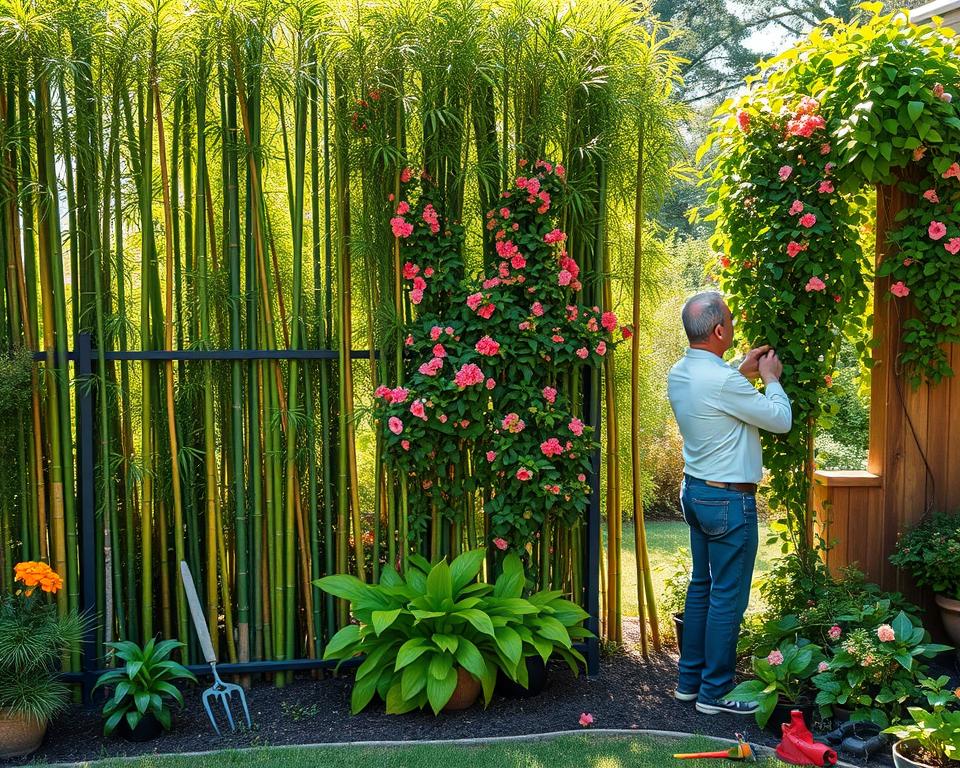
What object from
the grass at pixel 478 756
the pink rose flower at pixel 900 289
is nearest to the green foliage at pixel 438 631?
the grass at pixel 478 756

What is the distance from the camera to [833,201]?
3.60 m

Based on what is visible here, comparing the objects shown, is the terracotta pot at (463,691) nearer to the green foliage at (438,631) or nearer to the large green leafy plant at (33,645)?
the green foliage at (438,631)

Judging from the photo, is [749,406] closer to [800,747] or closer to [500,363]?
[500,363]

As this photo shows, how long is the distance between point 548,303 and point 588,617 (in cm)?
124

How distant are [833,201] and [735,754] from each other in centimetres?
215

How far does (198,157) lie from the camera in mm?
3332

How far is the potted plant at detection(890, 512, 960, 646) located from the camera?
3.54 metres

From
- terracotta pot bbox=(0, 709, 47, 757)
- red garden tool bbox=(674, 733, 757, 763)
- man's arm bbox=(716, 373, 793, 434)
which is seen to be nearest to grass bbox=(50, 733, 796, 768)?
red garden tool bbox=(674, 733, 757, 763)

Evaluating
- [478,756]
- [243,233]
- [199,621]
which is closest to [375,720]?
[478,756]

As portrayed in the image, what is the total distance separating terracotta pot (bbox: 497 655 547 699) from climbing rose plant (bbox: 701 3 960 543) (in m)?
1.25

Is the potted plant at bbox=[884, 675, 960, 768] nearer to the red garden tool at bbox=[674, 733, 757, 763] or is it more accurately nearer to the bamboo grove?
the red garden tool at bbox=[674, 733, 757, 763]

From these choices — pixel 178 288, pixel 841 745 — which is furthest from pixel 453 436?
pixel 841 745

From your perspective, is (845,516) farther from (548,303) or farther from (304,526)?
(304,526)

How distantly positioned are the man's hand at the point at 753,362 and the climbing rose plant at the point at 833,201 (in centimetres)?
19
